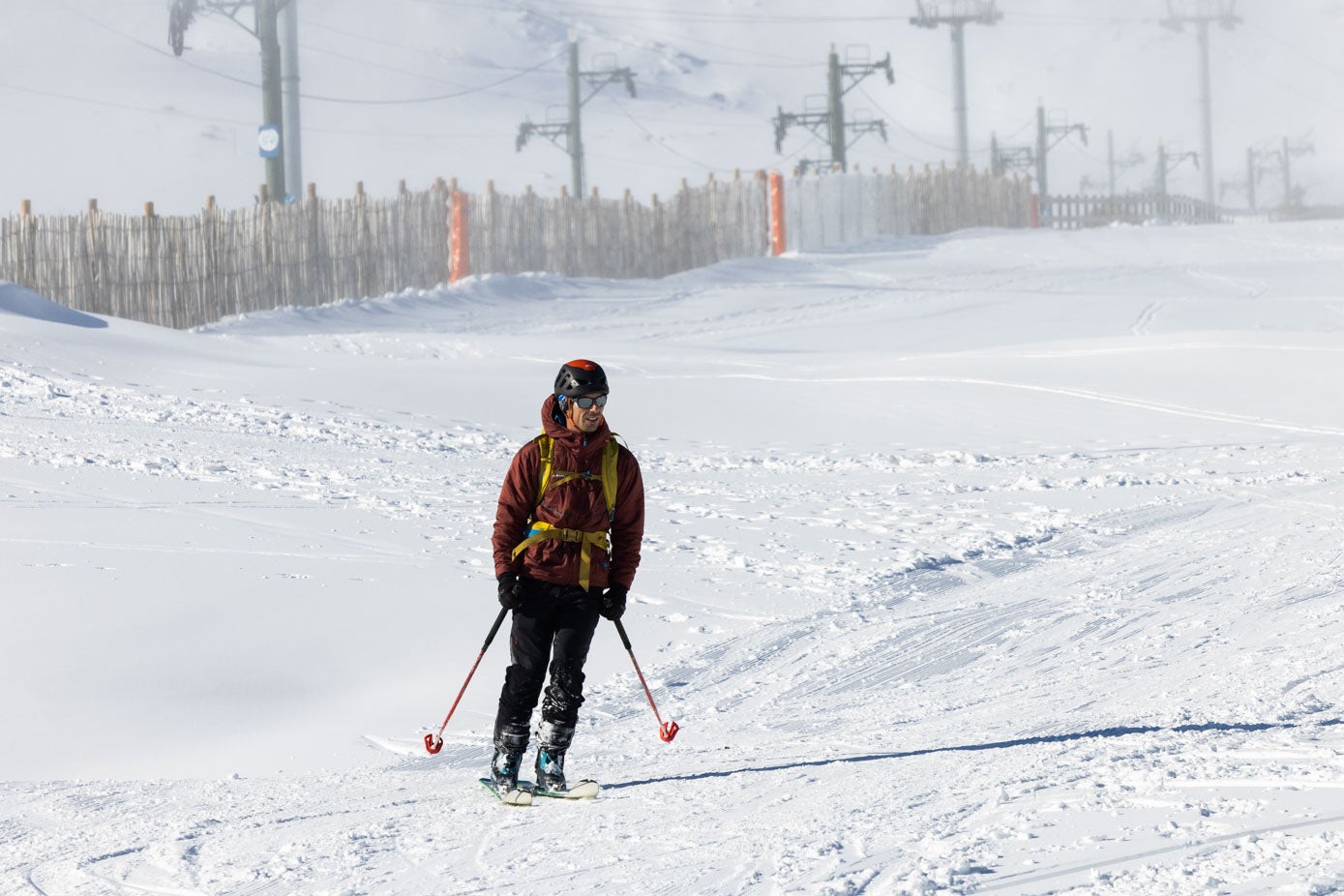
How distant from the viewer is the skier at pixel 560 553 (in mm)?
4344

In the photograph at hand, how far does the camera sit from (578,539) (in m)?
4.40

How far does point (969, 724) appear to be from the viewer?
5.26 metres

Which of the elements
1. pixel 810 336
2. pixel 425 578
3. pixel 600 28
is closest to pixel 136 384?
pixel 425 578

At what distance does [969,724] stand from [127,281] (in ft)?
45.7

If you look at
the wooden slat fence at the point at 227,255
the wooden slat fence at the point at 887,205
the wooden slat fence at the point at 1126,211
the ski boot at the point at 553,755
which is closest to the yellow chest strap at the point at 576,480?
the ski boot at the point at 553,755

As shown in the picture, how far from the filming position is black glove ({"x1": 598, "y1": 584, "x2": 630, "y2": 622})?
4.48m

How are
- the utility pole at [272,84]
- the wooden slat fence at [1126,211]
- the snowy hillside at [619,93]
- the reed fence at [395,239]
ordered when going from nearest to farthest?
1. the reed fence at [395,239]
2. the utility pole at [272,84]
3. the wooden slat fence at [1126,211]
4. the snowy hillside at [619,93]

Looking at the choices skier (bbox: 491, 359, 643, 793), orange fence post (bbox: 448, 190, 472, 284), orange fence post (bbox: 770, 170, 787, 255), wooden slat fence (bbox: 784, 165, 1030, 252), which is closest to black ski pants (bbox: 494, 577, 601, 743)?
skier (bbox: 491, 359, 643, 793)

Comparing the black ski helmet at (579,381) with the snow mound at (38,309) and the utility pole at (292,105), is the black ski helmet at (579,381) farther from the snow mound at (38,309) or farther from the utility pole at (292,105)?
the utility pole at (292,105)

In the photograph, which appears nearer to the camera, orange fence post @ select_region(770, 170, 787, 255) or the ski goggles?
the ski goggles

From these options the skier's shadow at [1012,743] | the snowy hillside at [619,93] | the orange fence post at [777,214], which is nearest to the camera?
the skier's shadow at [1012,743]

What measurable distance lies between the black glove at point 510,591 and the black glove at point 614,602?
23 cm

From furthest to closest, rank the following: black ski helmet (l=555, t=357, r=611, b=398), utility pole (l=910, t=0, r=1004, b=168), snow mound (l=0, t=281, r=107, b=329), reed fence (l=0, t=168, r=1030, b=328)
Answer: utility pole (l=910, t=0, r=1004, b=168) → reed fence (l=0, t=168, r=1030, b=328) → snow mound (l=0, t=281, r=107, b=329) → black ski helmet (l=555, t=357, r=611, b=398)

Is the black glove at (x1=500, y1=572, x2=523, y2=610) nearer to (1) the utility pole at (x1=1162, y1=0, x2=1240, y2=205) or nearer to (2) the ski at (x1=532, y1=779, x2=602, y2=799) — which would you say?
(2) the ski at (x1=532, y1=779, x2=602, y2=799)
